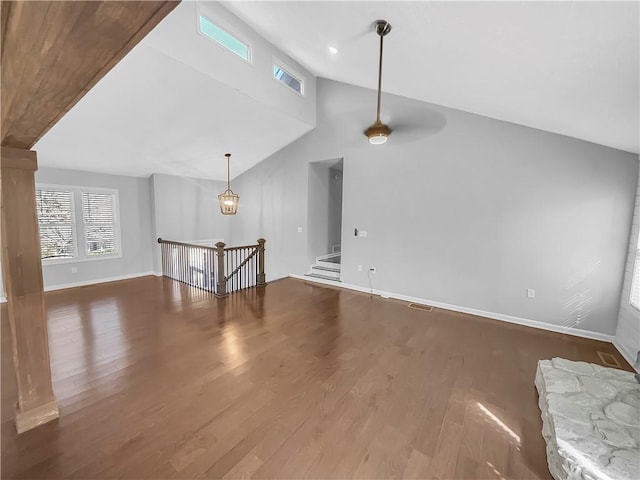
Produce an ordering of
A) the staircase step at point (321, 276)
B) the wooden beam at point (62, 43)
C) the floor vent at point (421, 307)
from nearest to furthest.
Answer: the wooden beam at point (62, 43)
the floor vent at point (421, 307)
the staircase step at point (321, 276)

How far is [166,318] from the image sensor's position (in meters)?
3.80

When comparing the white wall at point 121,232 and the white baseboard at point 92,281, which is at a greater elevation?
the white wall at point 121,232

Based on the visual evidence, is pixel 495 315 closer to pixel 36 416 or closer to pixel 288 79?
pixel 36 416

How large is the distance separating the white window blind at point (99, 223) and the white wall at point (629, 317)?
8.89 metres

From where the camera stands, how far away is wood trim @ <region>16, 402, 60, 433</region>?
6.10 feet

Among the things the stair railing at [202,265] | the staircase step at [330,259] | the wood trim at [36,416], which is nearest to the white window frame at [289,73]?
the stair railing at [202,265]

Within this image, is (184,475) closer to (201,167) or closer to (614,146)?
(614,146)

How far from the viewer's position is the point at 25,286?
6.06ft

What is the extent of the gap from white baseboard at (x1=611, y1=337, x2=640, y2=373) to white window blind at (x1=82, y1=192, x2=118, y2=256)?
8.86m

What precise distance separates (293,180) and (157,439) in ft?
17.6

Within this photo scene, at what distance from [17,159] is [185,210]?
5377 millimetres

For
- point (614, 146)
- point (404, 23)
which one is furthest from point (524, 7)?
point (614, 146)

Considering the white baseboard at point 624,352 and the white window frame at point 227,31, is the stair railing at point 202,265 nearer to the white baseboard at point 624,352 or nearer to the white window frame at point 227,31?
the white window frame at point 227,31

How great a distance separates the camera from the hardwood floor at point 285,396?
1.67 metres
